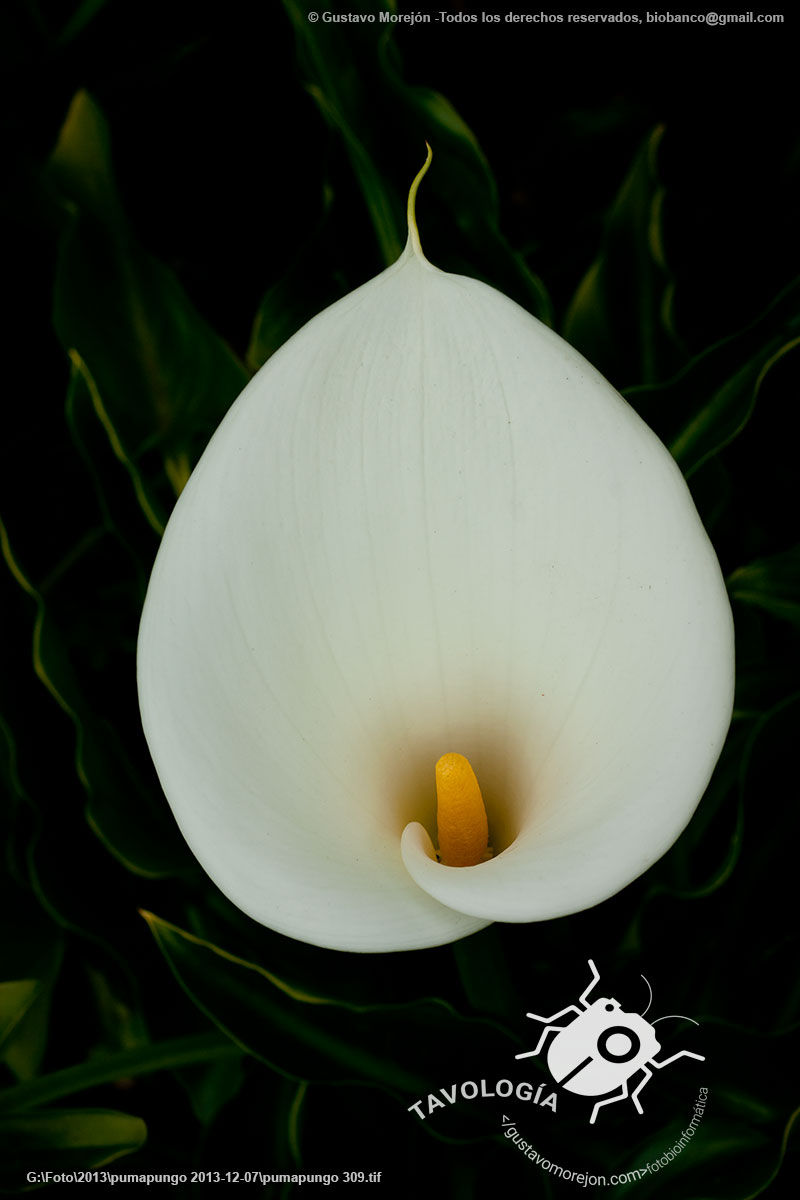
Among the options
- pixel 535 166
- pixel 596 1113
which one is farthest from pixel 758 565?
pixel 535 166

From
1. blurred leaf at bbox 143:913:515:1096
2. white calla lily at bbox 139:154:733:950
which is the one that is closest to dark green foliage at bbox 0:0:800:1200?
blurred leaf at bbox 143:913:515:1096

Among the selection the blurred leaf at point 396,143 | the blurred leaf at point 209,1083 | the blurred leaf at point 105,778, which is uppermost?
the blurred leaf at point 396,143

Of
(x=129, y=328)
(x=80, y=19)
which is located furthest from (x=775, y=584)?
(x=80, y=19)

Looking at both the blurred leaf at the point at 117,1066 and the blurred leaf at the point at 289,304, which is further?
→ the blurred leaf at the point at 289,304

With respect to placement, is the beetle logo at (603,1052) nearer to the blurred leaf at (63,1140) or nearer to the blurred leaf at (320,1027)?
the blurred leaf at (320,1027)

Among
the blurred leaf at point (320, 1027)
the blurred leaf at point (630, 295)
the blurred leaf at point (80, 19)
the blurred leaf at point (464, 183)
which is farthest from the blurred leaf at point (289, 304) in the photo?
the blurred leaf at point (320, 1027)

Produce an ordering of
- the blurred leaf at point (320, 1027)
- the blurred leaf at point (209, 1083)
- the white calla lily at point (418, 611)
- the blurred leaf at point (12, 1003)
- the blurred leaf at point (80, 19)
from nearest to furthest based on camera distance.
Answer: the white calla lily at point (418, 611)
the blurred leaf at point (320, 1027)
the blurred leaf at point (12, 1003)
the blurred leaf at point (209, 1083)
the blurred leaf at point (80, 19)

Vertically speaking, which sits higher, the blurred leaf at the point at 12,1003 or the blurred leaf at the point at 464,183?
the blurred leaf at the point at 464,183
